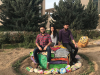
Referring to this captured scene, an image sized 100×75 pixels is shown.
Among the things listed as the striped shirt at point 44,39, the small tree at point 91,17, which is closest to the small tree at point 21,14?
the striped shirt at point 44,39

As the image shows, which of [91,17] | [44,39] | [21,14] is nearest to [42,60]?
[44,39]

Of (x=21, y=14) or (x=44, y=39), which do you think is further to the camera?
(x=21, y=14)

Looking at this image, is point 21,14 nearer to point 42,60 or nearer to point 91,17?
point 42,60

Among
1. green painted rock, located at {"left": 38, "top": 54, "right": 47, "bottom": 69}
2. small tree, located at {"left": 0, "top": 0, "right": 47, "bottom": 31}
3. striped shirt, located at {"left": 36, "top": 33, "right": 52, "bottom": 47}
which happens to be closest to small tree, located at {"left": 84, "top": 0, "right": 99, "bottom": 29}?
small tree, located at {"left": 0, "top": 0, "right": 47, "bottom": 31}

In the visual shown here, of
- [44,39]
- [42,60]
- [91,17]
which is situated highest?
[91,17]

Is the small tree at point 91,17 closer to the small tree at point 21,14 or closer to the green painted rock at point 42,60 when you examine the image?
the small tree at point 21,14

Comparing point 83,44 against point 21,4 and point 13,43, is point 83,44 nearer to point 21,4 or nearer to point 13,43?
point 13,43

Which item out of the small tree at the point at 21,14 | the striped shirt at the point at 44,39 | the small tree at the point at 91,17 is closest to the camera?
the striped shirt at the point at 44,39

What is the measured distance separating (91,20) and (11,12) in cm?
924

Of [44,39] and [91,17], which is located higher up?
[91,17]

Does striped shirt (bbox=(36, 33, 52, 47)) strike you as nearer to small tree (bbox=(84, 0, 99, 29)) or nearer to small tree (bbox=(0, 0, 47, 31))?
small tree (bbox=(0, 0, 47, 31))

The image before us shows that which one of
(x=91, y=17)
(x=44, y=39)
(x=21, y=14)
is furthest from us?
(x=91, y=17)

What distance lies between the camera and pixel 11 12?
8.99 metres

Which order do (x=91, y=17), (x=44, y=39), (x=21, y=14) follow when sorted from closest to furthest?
(x=44, y=39)
(x=21, y=14)
(x=91, y=17)
